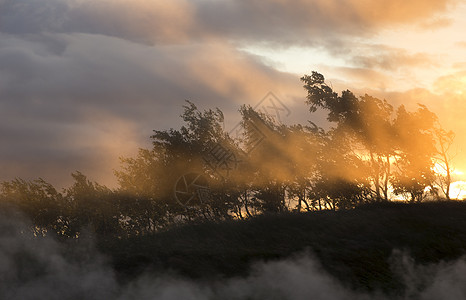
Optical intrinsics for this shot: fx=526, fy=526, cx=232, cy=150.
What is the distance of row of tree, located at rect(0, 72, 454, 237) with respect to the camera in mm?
46562

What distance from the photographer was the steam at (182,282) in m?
18.9

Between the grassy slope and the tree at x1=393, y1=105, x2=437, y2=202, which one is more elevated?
the tree at x1=393, y1=105, x2=437, y2=202

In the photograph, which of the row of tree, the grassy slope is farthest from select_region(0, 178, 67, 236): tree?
the grassy slope

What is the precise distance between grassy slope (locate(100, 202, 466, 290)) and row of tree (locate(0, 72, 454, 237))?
43.7 ft

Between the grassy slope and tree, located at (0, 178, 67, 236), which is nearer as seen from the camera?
the grassy slope

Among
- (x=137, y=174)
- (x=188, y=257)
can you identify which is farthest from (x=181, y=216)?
(x=188, y=257)

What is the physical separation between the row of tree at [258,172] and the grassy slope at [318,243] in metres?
13.3

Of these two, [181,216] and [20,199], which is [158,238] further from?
[20,199]

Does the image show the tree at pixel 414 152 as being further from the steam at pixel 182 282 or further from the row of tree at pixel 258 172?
the steam at pixel 182 282

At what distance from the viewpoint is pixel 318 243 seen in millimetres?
25422

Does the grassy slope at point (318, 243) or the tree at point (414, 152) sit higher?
the tree at point (414, 152)

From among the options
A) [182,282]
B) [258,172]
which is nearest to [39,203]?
[258,172]

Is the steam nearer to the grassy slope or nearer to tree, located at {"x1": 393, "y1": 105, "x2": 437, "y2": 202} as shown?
the grassy slope

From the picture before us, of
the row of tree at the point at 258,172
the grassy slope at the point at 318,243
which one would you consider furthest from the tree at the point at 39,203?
the grassy slope at the point at 318,243
